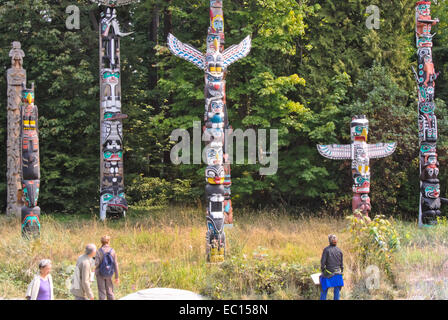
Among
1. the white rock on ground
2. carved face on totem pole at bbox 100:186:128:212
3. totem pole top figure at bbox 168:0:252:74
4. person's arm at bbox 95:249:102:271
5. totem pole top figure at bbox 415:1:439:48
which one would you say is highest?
totem pole top figure at bbox 415:1:439:48

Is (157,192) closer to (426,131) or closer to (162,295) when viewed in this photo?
(426,131)

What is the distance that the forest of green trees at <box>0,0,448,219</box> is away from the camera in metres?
14.3

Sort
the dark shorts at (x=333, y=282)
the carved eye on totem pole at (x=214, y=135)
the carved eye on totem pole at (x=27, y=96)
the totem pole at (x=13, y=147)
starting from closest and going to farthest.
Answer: the dark shorts at (x=333, y=282)
the carved eye on totem pole at (x=214, y=135)
the carved eye on totem pole at (x=27, y=96)
the totem pole at (x=13, y=147)

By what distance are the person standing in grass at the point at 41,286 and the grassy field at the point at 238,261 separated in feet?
5.91

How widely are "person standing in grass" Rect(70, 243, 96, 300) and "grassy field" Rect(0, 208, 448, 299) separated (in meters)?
1.47

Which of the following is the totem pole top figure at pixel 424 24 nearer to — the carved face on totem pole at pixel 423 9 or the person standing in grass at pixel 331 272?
the carved face on totem pole at pixel 423 9

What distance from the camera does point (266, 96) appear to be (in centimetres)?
1411

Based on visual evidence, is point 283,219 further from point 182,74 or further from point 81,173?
point 81,173

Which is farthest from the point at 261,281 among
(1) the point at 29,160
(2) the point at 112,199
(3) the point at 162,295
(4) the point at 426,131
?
(4) the point at 426,131

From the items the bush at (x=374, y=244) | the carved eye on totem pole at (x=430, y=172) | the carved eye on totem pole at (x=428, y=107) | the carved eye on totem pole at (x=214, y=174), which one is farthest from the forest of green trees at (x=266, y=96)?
the bush at (x=374, y=244)

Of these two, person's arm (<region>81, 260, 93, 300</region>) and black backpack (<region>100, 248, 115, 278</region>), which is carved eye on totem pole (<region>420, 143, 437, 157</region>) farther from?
person's arm (<region>81, 260, 93, 300</region>)

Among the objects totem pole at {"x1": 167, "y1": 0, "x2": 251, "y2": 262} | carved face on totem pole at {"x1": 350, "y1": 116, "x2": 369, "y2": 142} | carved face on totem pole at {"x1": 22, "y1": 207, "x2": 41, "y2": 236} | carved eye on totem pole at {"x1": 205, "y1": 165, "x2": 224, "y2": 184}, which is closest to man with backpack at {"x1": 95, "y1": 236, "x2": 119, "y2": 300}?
totem pole at {"x1": 167, "y1": 0, "x2": 251, "y2": 262}

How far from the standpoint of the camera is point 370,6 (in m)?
15.2

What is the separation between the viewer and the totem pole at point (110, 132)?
44.2 ft
